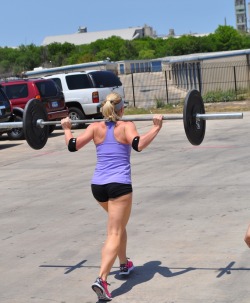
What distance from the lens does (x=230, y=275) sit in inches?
285

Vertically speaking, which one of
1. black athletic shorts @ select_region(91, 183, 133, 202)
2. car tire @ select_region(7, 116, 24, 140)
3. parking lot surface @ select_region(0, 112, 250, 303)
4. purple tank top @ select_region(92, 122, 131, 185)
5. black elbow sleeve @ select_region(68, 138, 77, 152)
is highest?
black elbow sleeve @ select_region(68, 138, 77, 152)

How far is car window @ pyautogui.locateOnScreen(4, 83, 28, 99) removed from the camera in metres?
23.6

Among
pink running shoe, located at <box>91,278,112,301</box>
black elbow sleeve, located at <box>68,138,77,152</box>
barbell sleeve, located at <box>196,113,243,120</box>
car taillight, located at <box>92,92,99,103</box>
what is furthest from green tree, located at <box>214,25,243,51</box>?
pink running shoe, located at <box>91,278,112,301</box>

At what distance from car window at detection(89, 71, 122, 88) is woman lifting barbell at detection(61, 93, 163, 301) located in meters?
18.6

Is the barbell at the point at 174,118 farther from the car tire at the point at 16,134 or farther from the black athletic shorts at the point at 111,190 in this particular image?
the car tire at the point at 16,134

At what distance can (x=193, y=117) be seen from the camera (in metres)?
7.48

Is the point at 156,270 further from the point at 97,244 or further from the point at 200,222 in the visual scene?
the point at 200,222

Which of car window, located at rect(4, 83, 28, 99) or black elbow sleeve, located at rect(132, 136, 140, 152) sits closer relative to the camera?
black elbow sleeve, located at rect(132, 136, 140, 152)

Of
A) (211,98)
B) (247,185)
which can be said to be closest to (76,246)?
(247,185)

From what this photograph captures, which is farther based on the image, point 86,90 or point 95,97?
point 86,90

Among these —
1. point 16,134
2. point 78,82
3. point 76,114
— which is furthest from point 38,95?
point 78,82

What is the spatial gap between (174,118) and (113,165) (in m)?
0.79

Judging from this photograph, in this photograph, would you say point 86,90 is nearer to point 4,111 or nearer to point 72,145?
point 4,111

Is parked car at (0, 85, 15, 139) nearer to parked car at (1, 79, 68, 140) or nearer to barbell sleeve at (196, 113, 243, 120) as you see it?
parked car at (1, 79, 68, 140)
